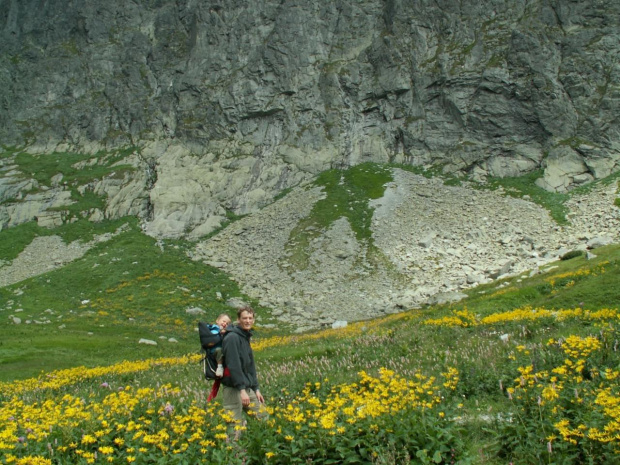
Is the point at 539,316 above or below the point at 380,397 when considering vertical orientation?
below

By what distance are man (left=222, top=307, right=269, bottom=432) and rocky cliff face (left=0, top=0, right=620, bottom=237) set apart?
203 ft

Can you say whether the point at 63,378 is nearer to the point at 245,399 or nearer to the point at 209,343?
the point at 209,343

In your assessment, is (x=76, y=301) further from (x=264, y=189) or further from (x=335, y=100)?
(x=335, y=100)

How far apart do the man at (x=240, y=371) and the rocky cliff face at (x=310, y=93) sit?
6176cm

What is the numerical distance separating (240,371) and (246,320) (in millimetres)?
1019

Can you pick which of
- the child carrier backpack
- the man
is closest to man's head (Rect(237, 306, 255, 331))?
the man

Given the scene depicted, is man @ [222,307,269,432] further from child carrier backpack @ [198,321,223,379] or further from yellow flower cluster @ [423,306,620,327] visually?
yellow flower cluster @ [423,306,620,327]

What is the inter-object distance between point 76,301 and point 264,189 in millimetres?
38943

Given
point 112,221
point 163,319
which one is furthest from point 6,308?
point 112,221

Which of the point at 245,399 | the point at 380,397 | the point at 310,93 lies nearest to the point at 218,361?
the point at 245,399

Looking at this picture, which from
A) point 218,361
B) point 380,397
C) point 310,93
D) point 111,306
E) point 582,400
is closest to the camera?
→ point 582,400

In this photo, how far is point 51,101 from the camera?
4043 inches

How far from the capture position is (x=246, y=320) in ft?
28.9

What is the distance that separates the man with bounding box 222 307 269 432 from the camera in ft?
27.1
